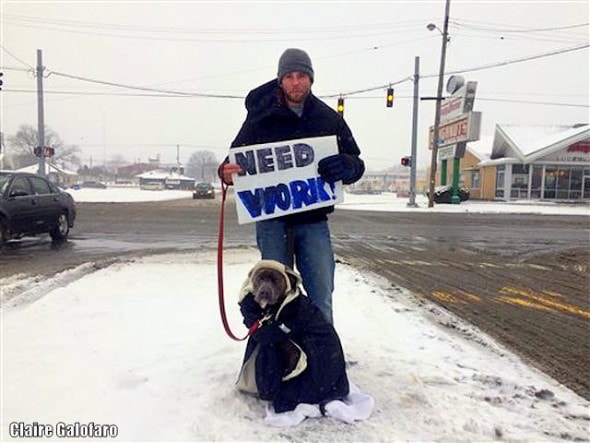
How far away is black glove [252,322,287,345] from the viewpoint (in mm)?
2531

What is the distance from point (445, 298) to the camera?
5727mm

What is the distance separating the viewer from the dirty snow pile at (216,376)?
2473 millimetres

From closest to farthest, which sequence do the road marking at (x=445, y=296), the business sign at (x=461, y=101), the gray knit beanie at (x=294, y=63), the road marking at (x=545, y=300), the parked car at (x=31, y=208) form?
1. the gray knit beanie at (x=294, y=63)
2. the road marking at (x=545, y=300)
3. the road marking at (x=445, y=296)
4. the parked car at (x=31, y=208)
5. the business sign at (x=461, y=101)

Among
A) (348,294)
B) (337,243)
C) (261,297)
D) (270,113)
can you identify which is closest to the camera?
(261,297)

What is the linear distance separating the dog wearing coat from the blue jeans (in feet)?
1.30

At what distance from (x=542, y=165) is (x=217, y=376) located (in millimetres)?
37685

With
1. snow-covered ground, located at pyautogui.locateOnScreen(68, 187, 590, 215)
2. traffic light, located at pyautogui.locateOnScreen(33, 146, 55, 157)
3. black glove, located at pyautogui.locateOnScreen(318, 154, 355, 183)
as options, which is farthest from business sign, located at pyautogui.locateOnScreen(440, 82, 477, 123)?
black glove, located at pyautogui.locateOnScreen(318, 154, 355, 183)

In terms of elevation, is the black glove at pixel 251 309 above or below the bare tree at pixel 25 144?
below

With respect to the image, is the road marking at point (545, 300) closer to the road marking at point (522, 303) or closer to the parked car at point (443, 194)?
the road marking at point (522, 303)

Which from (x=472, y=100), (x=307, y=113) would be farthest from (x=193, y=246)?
(x=472, y=100)

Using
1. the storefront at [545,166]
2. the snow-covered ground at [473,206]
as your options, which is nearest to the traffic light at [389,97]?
the snow-covered ground at [473,206]

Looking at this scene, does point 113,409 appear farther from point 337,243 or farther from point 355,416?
point 337,243

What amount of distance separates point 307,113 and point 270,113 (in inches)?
10.1

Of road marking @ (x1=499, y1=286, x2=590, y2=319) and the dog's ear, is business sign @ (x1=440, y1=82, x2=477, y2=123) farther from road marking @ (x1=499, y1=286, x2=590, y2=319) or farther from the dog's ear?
the dog's ear
